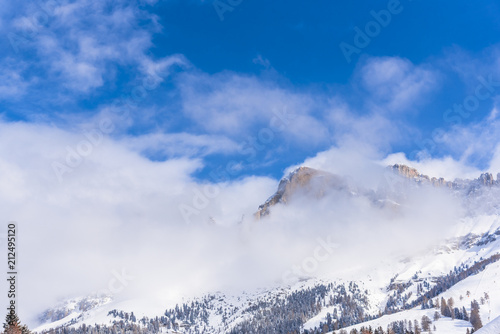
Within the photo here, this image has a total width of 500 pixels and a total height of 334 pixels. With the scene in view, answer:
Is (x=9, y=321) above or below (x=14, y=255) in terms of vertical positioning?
below

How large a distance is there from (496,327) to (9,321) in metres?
37.1

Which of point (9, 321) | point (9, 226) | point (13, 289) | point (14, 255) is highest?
point (9, 226)

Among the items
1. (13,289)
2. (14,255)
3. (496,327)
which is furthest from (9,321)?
(496,327)

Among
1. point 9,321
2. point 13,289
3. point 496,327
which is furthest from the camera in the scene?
point 13,289

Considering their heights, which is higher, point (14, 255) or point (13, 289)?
point (14, 255)

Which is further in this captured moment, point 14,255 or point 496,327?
point 14,255

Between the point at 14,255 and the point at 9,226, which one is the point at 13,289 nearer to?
the point at 14,255

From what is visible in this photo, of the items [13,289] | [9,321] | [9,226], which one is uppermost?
[9,226]

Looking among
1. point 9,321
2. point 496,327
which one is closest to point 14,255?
point 9,321

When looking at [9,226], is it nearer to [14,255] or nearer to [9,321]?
[14,255]

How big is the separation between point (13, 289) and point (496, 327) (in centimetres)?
4334

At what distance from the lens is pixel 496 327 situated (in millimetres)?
10500

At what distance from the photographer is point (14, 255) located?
43.5 m

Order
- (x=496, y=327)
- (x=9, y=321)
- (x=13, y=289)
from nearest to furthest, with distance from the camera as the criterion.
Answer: (x=496, y=327), (x=9, y=321), (x=13, y=289)
